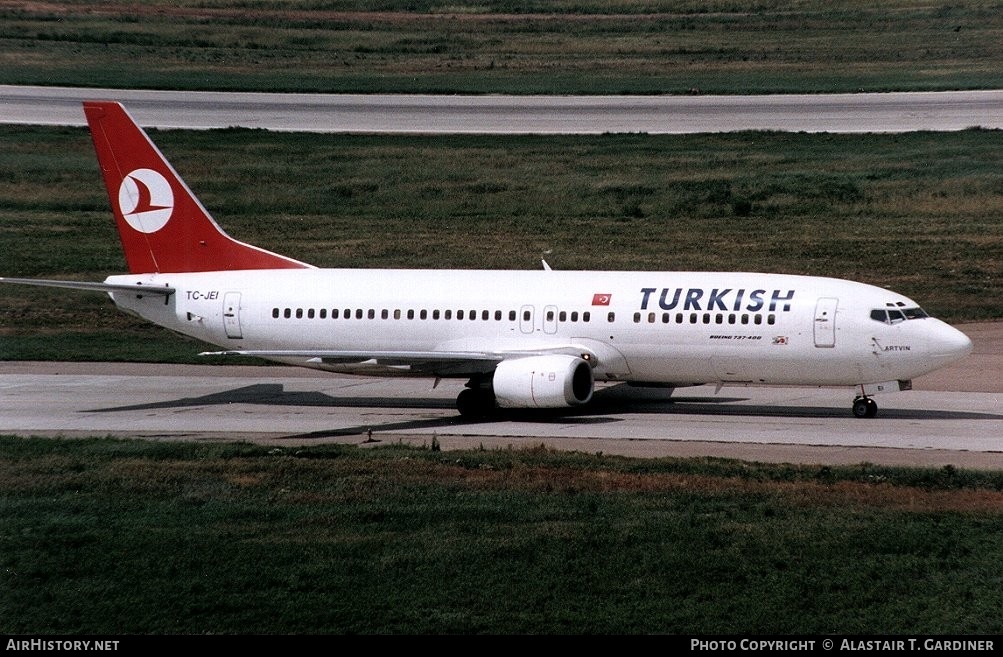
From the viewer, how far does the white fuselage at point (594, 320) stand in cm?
3622

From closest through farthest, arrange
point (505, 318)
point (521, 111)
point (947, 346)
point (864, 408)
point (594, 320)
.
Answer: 1. point (947, 346)
2. point (864, 408)
3. point (594, 320)
4. point (505, 318)
5. point (521, 111)

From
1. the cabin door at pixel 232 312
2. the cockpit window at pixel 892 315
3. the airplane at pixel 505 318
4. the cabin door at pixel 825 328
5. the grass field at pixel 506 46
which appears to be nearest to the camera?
the cockpit window at pixel 892 315

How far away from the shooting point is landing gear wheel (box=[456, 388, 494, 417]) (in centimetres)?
3828

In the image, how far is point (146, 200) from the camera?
42.3 meters

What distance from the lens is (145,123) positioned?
Result: 81.1 m

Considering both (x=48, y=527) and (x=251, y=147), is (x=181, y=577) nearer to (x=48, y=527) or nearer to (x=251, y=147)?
(x=48, y=527)

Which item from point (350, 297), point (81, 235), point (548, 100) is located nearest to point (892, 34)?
point (548, 100)

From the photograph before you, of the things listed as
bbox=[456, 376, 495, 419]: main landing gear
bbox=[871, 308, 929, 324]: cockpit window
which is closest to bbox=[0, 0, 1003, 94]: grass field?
bbox=[456, 376, 495, 419]: main landing gear

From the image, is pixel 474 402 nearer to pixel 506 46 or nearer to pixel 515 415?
pixel 515 415

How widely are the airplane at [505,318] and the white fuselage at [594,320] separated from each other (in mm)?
40

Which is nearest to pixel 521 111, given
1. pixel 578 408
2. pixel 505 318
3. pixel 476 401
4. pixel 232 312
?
pixel 232 312

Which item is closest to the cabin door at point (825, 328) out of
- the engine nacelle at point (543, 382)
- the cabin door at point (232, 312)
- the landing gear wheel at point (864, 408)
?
the landing gear wheel at point (864, 408)

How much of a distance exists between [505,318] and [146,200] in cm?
1093

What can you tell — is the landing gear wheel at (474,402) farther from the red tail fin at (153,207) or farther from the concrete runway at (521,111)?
the concrete runway at (521,111)
